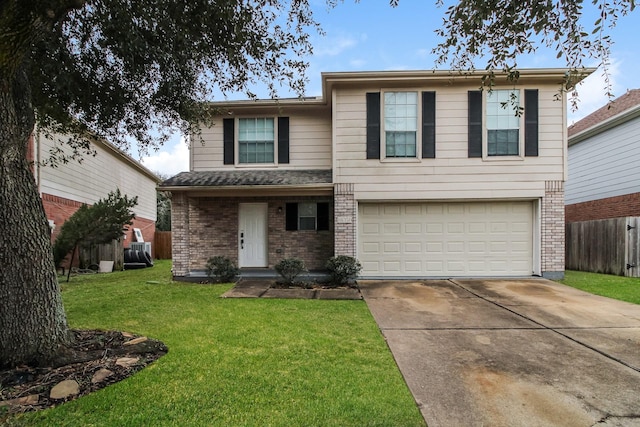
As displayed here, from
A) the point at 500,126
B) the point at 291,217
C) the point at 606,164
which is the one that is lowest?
the point at 291,217

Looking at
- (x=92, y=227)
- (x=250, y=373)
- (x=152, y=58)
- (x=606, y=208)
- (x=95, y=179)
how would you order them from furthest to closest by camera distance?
(x=95, y=179)
(x=606, y=208)
(x=92, y=227)
(x=152, y=58)
(x=250, y=373)

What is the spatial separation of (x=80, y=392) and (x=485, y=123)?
9.69 metres

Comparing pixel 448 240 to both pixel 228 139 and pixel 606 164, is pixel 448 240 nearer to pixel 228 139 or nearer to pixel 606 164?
pixel 228 139

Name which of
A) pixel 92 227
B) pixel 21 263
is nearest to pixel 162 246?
pixel 92 227

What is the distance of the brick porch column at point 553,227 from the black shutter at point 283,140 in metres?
7.29

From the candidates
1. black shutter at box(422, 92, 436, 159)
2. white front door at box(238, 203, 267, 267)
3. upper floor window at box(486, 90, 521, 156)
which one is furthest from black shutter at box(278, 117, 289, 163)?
upper floor window at box(486, 90, 521, 156)

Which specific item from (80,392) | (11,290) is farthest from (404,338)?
(11,290)

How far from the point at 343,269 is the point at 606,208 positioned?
432 inches

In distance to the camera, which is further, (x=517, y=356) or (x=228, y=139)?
(x=228, y=139)

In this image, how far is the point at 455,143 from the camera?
8.95 m

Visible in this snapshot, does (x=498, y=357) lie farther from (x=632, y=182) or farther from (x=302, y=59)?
(x=632, y=182)

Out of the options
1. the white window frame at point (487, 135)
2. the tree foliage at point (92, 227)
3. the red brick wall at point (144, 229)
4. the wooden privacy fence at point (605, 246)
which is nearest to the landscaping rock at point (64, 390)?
the tree foliage at point (92, 227)

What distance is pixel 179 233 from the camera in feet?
31.1

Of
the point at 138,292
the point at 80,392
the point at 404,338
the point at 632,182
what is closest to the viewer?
the point at 80,392
